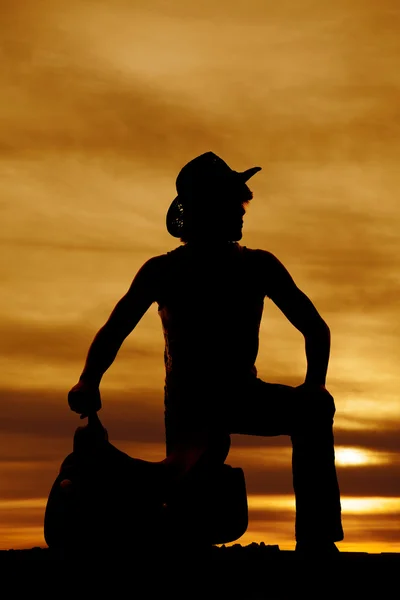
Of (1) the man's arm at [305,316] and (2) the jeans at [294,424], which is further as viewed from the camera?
(1) the man's arm at [305,316]

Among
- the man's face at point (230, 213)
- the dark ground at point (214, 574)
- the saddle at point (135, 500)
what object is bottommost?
the dark ground at point (214, 574)

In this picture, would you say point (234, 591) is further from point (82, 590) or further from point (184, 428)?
point (184, 428)

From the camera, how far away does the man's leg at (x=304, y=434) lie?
33.4 feet

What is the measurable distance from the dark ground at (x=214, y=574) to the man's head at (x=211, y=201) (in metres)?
2.53

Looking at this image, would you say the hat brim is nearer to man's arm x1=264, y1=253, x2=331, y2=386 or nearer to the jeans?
man's arm x1=264, y1=253, x2=331, y2=386

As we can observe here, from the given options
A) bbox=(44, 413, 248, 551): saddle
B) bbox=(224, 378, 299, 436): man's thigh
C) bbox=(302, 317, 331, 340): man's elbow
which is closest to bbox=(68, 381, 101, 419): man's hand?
bbox=(44, 413, 248, 551): saddle

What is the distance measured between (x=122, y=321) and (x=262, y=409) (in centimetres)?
131

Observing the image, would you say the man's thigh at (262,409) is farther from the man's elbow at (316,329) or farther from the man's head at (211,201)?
the man's head at (211,201)

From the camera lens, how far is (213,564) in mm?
9648

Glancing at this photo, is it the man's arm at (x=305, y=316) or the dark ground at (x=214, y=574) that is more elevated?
the man's arm at (x=305, y=316)

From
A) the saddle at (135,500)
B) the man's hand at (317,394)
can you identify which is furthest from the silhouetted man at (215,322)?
the saddle at (135,500)

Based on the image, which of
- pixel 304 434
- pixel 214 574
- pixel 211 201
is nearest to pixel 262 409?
pixel 304 434

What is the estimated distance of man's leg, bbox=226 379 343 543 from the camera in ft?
33.4

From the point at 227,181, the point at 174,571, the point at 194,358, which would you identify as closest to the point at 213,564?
the point at 174,571
